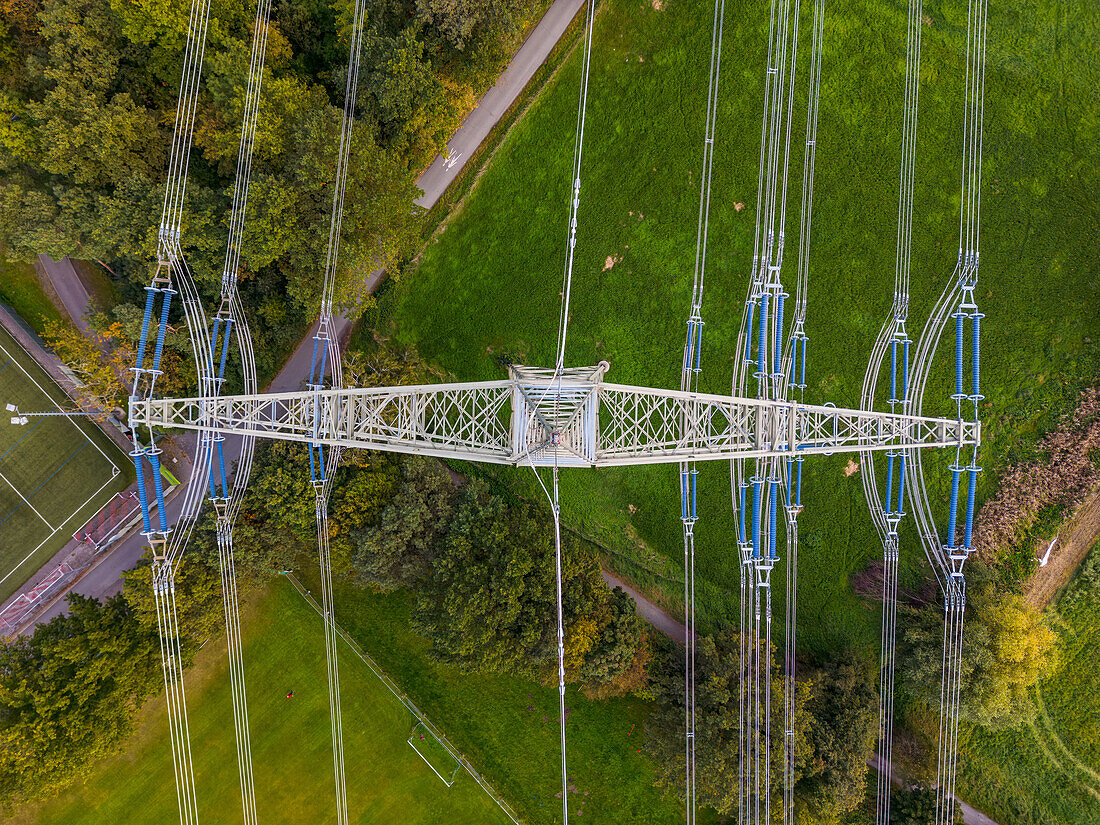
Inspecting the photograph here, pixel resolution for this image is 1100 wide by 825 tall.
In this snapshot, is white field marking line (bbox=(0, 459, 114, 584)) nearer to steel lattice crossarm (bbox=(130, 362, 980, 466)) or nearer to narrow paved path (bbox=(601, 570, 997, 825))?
steel lattice crossarm (bbox=(130, 362, 980, 466))

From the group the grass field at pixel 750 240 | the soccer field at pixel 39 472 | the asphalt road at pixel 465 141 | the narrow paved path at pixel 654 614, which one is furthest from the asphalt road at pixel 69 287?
the narrow paved path at pixel 654 614

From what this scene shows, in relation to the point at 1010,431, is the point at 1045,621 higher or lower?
lower

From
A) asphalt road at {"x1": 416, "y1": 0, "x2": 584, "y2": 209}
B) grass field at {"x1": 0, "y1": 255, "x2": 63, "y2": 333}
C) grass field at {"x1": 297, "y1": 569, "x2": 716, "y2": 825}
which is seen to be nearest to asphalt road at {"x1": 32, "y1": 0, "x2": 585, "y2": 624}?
asphalt road at {"x1": 416, "y1": 0, "x2": 584, "y2": 209}

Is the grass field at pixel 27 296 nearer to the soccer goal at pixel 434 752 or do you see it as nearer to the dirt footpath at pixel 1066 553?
the soccer goal at pixel 434 752

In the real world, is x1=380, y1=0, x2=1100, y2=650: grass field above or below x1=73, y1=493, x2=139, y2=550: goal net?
above

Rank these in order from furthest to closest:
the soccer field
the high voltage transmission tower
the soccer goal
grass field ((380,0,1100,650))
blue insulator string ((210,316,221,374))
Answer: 1. the soccer goal
2. the soccer field
3. grass field ((380,0,1100,650))
4. blue insulator string ((210,316,221,374))
5. the high voltage transmission tower

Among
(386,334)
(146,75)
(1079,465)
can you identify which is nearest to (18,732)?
(386,334)

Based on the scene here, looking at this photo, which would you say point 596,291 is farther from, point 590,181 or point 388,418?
point 388,418
